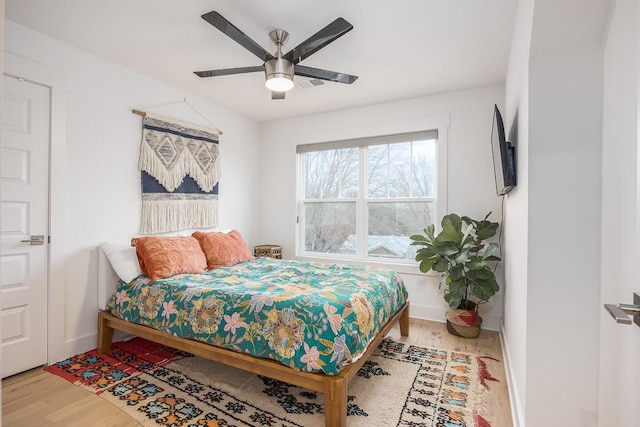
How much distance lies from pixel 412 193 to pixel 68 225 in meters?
3.50

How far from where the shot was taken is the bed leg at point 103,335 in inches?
109

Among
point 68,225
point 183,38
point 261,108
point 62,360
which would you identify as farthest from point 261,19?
point 62,360

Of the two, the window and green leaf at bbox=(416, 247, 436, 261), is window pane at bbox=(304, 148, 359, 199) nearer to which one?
the window


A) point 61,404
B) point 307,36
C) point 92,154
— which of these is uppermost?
point 307,36

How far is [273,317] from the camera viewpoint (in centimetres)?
199

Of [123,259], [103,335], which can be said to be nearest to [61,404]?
[103,335]

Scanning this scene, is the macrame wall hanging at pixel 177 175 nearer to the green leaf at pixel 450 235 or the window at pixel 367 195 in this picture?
the window at pixel 367 195

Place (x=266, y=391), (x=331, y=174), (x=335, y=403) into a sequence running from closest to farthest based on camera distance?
(x=335, y=403)
(x=266, y=391)
(x=331, y=174)

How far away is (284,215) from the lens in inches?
184

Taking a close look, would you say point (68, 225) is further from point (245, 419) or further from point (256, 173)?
point (256, 173)

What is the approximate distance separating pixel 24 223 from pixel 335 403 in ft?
8.66

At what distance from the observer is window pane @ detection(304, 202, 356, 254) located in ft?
14.2

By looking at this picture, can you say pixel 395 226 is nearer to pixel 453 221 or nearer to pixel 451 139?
pixel 453 221

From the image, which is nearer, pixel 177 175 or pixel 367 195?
pixel 177 175
